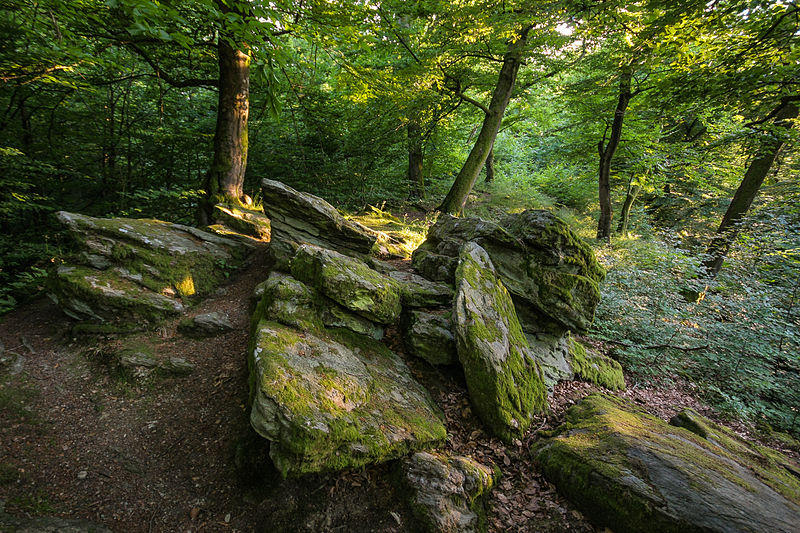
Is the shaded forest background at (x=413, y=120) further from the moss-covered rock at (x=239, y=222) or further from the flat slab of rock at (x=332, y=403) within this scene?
the flat slab of rock at (x=332, y=403)

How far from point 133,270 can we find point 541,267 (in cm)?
661

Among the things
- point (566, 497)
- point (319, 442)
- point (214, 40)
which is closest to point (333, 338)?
point (319, 442)

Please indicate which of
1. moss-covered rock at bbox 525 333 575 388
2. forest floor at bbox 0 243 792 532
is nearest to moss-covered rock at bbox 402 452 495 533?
forest floor at bbox 0 243 792 532

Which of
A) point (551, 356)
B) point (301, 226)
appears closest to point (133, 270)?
point (301, 226)

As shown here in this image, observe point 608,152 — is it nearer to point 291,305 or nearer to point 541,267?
point 541,267

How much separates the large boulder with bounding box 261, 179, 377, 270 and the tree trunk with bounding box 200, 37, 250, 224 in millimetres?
1925

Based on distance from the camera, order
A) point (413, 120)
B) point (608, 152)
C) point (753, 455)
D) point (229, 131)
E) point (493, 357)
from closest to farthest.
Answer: point (753, 455) < point (493, 357) < point (229, 131) < point (413, 120) < point (608, 152)

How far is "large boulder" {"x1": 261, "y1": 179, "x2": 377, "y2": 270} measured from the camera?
5266 mm

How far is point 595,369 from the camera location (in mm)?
5406

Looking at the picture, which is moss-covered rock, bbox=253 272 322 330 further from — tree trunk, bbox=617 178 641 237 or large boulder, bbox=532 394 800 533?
tree trunk, bbox=617 178 641 237

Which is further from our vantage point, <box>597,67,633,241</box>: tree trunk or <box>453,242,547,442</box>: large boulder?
<box>597,67,633,241</box>: tree trunk

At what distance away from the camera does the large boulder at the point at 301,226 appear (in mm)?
5266

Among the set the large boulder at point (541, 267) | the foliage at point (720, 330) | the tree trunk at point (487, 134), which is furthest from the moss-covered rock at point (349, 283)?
the tree trunk at point (487, 134)

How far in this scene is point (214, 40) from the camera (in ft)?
19.0
